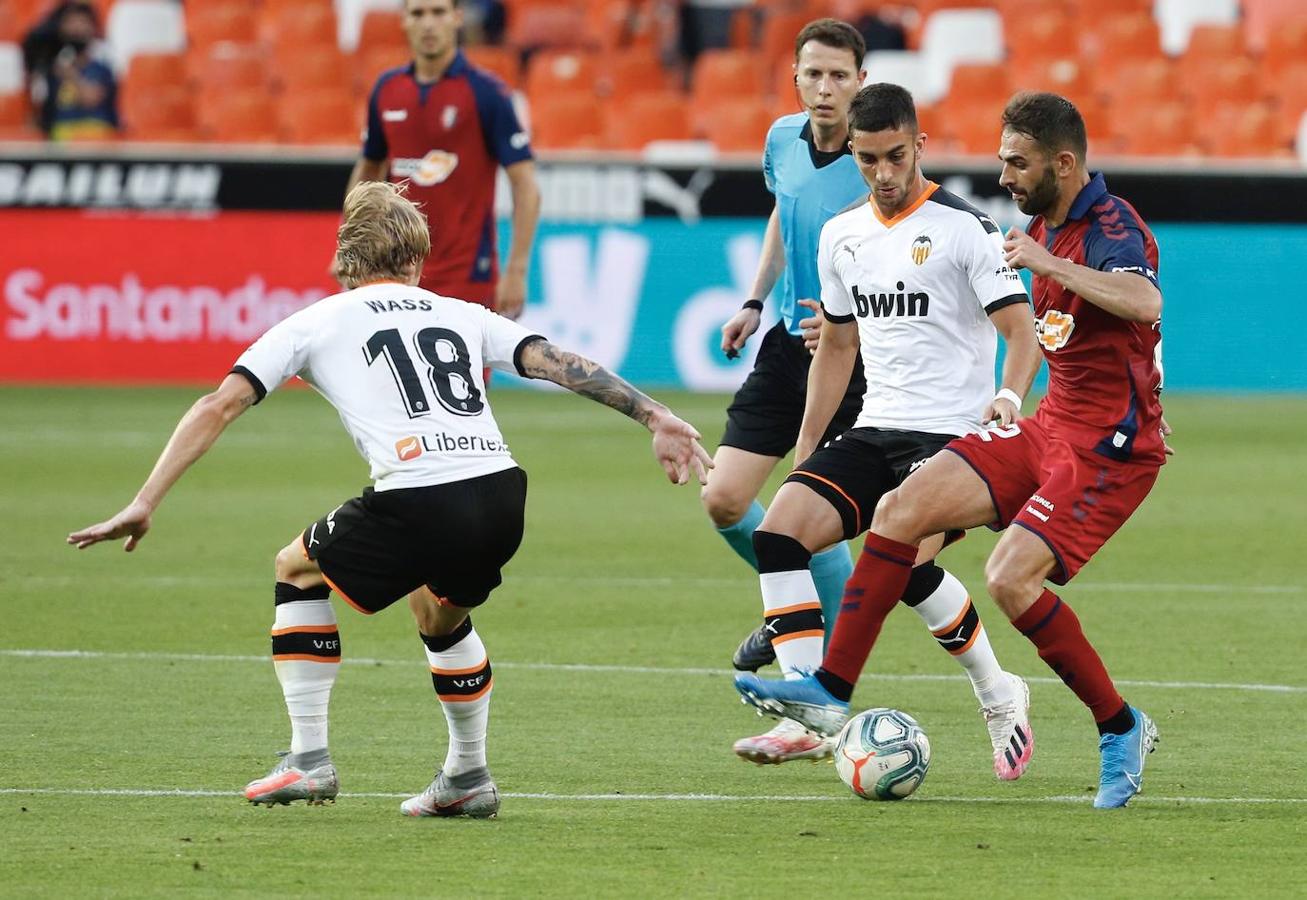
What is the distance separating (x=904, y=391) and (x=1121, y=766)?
1427mm

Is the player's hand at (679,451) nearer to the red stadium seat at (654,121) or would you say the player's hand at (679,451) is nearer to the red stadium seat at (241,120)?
the red stadium seat at (654,121)

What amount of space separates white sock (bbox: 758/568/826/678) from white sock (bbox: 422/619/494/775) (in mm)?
1186

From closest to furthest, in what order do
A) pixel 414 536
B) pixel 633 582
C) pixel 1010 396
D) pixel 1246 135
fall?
pixel 414 536
pixel 1010 396
pixel 633 582
pixel 1246 135

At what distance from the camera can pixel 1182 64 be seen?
74.6 ft

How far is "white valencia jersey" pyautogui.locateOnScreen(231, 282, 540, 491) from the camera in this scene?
5660 millimetres

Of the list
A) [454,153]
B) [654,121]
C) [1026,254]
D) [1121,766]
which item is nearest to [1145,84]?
[654,121]

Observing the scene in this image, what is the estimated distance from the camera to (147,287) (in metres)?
18.6

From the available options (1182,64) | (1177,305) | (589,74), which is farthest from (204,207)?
(1182,64)

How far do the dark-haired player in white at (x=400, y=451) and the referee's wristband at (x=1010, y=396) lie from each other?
107 cm

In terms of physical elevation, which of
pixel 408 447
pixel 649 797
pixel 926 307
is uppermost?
pixel 926 307

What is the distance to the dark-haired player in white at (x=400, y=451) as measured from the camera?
18.5 ft

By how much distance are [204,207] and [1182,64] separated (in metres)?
10.1

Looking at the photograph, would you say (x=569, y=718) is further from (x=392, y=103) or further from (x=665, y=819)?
(x=392, y=103)

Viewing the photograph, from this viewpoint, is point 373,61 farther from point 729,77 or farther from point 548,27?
point 729,77
